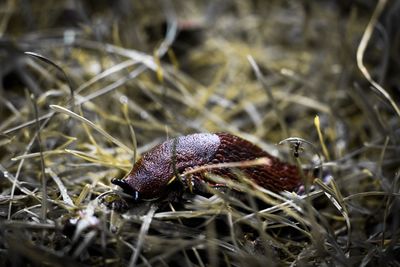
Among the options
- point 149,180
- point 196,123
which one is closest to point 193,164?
point 149,180

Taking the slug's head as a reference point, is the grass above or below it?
below

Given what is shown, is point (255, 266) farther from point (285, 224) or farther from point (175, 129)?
point (175, 129)

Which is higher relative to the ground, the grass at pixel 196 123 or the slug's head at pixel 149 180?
the slug's head at pixel 149 180

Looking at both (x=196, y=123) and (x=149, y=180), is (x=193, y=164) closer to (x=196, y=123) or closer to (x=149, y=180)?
(x=149, y=180)
